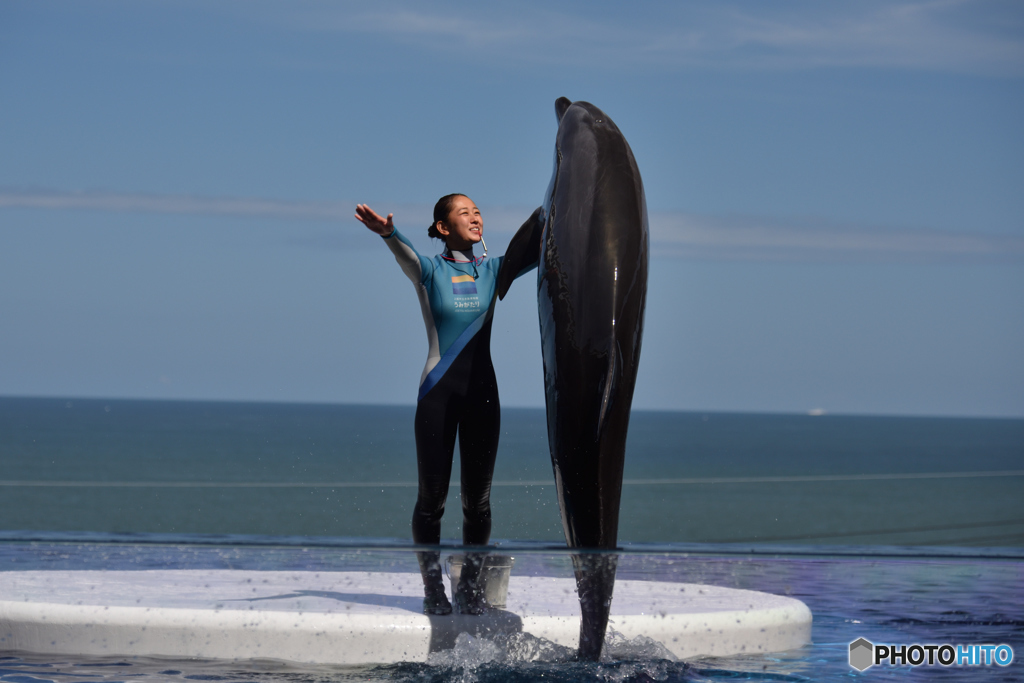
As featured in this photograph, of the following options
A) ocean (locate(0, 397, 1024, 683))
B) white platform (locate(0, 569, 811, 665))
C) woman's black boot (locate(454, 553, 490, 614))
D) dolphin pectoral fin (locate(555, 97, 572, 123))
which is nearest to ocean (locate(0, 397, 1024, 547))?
ocean (locate(0, 397, 1024, 683))

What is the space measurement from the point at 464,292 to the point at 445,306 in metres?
0.11

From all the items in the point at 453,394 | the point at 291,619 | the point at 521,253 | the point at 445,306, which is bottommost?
the point at 291,619

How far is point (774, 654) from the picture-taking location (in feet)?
13.4

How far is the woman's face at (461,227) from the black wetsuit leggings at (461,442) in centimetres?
58

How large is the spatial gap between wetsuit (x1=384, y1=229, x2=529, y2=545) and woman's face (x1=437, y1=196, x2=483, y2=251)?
0.14m

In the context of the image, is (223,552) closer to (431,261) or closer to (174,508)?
(431,261)

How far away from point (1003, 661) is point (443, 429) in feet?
7.81

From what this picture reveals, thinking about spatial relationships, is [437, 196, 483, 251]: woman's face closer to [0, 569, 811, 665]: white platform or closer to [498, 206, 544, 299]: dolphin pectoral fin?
[498, 206, 544, 299]: dolphin pectoral fin

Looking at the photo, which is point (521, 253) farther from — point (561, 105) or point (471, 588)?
point (471, 588)

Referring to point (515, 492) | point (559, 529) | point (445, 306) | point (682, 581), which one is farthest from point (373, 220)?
point (515, 492)

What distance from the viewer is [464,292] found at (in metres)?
4.83

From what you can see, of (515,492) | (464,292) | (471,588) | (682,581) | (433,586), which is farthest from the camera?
(515,492)

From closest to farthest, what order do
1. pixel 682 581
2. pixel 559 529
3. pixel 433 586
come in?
1. pixel 682 581
2. pixel 433 586
3. pixel 559 529

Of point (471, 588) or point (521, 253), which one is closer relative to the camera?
point (471, 588)
